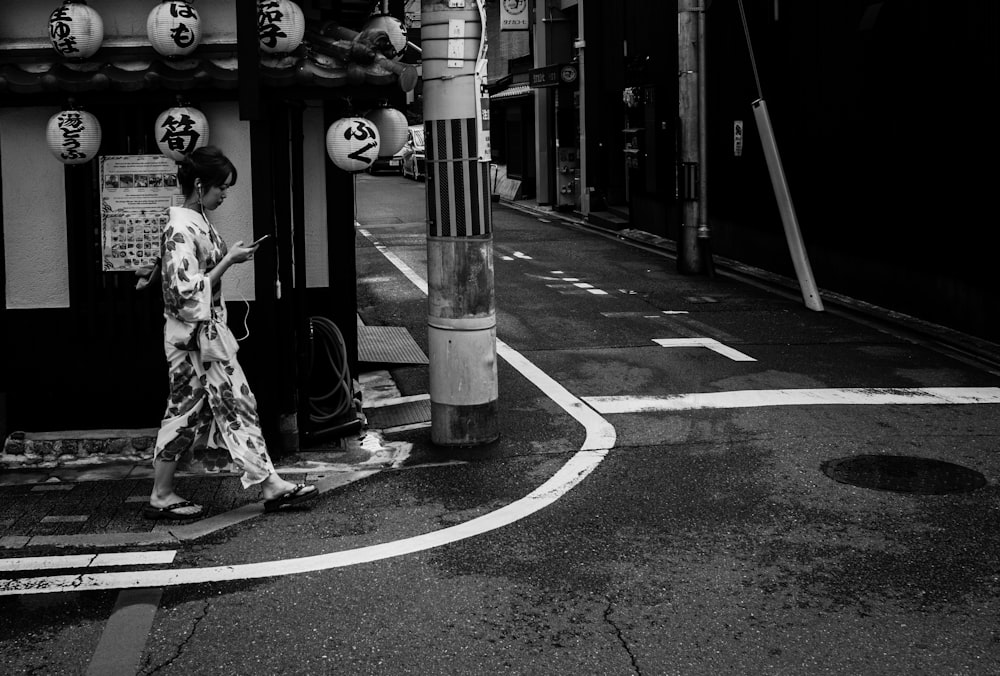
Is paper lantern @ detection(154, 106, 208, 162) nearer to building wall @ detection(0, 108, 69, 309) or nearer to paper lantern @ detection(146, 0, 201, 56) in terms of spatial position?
paper lantern @ detection(146, 0, 201, 56)

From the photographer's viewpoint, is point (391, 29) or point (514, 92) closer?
point (391, 29)

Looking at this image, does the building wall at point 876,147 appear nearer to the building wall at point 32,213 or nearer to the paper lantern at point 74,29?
the paper lantern at point 74,29

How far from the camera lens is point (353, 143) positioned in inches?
311

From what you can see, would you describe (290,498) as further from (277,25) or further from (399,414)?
(277,25)

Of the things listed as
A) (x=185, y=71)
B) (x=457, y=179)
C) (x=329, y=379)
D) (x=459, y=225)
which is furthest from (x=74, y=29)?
(x=329, y=379)

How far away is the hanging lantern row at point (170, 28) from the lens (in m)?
7.61

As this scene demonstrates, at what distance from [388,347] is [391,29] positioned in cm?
496

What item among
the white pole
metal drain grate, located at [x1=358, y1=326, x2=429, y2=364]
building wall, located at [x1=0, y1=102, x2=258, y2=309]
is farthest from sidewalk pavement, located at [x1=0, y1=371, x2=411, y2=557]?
the white pole

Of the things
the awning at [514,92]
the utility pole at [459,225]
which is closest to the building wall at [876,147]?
the utility pole at [459,225]

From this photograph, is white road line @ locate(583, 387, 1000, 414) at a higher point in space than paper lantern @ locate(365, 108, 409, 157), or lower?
lower

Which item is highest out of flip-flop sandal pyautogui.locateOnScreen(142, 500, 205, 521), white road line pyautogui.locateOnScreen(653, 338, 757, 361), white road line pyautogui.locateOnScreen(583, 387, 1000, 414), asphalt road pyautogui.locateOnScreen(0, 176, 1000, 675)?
white road line pyautogui.locateOnScreen(653, 338, 757, 361)

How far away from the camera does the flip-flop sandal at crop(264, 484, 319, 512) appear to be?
7.02 m

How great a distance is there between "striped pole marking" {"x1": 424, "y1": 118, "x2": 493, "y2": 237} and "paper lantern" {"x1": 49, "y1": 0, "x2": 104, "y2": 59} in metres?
2.17

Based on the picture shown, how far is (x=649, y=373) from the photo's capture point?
434 inches
